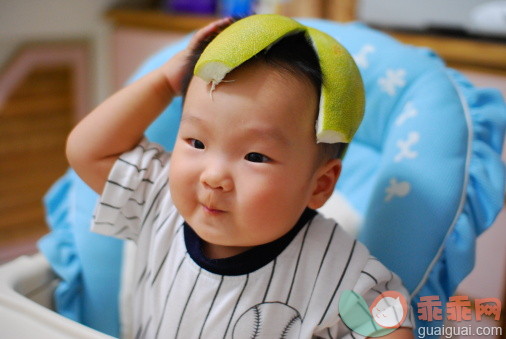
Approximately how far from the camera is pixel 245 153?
0.59 meters

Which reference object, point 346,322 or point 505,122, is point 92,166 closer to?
point 346,322

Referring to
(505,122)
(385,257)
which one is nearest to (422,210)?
(385,257)

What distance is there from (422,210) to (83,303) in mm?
527

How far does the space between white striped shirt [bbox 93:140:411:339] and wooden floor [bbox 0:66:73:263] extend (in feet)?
3.57

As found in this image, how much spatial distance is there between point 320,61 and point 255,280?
0.26 m

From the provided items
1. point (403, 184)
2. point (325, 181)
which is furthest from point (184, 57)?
point (403, 184)

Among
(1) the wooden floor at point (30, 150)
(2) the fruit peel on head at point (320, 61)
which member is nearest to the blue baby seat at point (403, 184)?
(2) the fruit peel on head at point (320, 61)

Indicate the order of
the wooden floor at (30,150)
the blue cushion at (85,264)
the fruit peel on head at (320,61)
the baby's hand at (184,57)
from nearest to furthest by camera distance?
the fruit peel on head at (320,61), the baby's hand at (184,57), the blue cushion at (85,264), the wooden floor at (30,150)

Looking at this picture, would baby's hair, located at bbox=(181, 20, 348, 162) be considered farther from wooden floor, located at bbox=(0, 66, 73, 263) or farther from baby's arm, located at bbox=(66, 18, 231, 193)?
wooden floor, located at bbox=(0, 66, 73, 263)

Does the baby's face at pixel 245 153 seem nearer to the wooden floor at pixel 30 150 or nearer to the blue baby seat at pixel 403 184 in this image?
the blue baby seat at pixel 403 184

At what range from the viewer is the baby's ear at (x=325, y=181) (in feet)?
2.15

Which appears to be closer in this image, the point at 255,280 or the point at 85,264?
the point at 255,280

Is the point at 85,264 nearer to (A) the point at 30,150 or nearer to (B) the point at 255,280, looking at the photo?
(B) the point at 255,280

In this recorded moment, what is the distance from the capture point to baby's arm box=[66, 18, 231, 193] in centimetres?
71
